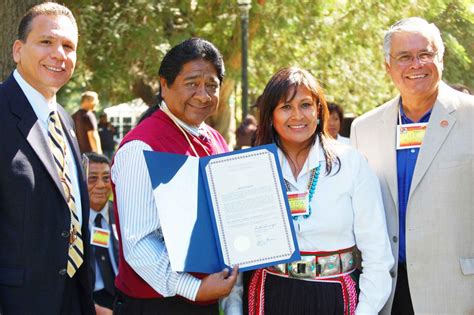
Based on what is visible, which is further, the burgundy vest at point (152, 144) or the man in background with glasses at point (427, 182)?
the man in background with glasses at point (427, 182)

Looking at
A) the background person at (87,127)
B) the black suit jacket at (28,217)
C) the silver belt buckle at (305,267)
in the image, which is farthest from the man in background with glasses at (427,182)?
the background person at (87,127)

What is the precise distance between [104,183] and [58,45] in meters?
2.81

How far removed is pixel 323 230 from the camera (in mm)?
→ 3867

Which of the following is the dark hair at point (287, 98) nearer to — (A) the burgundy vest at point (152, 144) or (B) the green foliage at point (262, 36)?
(A) the burgundy vest at point (152, 144)

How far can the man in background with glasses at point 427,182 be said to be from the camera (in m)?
4.19

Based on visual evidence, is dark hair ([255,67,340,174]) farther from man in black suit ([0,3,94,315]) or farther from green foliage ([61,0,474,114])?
green foliage ([61,0,474,114])

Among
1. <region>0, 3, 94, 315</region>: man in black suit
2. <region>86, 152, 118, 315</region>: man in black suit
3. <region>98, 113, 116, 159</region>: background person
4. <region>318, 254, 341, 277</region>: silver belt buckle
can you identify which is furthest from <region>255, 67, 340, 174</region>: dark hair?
<region>98, 113, 116, 159</region>: background person

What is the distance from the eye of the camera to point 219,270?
373 centimetres

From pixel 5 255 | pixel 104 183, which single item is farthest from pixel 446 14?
pixel 5 255

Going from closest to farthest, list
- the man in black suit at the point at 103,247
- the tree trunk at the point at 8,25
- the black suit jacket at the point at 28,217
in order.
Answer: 1. the black suit jacket at the point at 28,217
2. the man in black suit at the point at 103,247
3. the tree trunk at the point at 8,25

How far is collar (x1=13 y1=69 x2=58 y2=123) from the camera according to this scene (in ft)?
12.4

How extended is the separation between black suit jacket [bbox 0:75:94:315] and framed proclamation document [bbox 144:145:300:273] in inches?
23.2

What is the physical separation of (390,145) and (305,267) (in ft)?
3.41

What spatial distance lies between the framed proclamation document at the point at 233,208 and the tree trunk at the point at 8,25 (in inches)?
121
